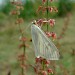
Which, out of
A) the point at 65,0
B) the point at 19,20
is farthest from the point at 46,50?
the point at 65,0

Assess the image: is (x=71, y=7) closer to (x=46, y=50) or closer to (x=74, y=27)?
(x=74, y=27)

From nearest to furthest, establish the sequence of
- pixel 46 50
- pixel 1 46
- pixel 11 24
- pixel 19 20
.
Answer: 1. pixel 46 50
2. pixel 19 20
3. pixel 1 46
4. pixel 11 24

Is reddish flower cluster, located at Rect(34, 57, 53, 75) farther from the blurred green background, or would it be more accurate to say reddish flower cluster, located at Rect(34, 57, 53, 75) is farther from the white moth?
the blurred green background

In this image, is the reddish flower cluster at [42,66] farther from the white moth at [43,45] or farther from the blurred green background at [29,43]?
the blurred green background at [29,43]

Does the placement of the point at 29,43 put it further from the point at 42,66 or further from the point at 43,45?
the point at 43,45

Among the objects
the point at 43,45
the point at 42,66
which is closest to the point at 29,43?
the point at 42,66

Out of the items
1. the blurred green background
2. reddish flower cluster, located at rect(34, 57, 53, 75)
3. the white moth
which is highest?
the white moth

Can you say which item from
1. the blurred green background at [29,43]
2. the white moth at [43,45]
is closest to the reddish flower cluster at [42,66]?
the white moth at [43,45]

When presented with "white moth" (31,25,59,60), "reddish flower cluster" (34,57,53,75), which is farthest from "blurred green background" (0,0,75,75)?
"white moth" (31,25,59,60)
